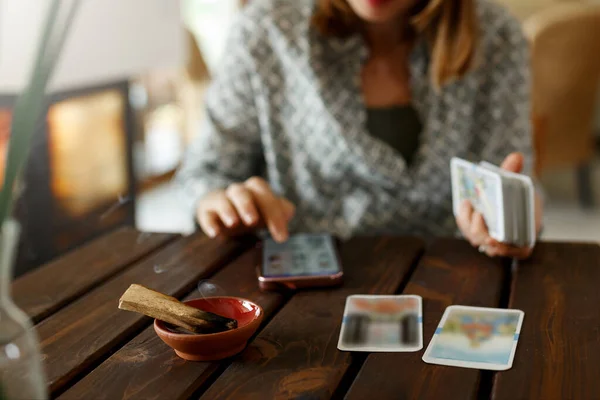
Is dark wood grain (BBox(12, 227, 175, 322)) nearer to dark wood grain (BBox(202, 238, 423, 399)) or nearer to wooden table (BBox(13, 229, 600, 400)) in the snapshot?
wooden table (BBox(13, 229, 600, 400))

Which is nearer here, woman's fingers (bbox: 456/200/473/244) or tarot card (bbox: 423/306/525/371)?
tarot card (bbox: 423/306/525/371)

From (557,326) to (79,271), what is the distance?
2.13ft

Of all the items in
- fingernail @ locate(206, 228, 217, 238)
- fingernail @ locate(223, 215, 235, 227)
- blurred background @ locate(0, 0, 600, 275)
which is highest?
fingernail @ locate(223, 215, 235, 227)

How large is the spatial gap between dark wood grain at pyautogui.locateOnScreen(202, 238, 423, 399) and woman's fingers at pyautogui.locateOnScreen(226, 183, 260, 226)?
153 millimetres

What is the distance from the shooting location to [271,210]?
3.83ft

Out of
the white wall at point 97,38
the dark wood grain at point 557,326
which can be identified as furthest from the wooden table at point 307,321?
the white wall at point 97,38

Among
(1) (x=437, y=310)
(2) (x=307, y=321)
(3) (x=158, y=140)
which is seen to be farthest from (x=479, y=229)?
(3) (x=158, y=140)

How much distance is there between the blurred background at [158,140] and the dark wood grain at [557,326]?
31.7 inches

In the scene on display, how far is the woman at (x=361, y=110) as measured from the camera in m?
1.47

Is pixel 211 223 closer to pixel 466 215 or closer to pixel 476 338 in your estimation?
pixel 466 215

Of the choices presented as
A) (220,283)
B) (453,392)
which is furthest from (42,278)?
(453,392)

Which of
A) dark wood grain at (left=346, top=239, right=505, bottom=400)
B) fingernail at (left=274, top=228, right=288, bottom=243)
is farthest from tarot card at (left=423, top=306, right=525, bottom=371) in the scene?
fingernail at (left=274, top=228, right=288, bottom=243)

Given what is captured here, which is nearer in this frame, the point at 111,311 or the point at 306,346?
the point at 306,346

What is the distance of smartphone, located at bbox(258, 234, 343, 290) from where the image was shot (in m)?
1.00
